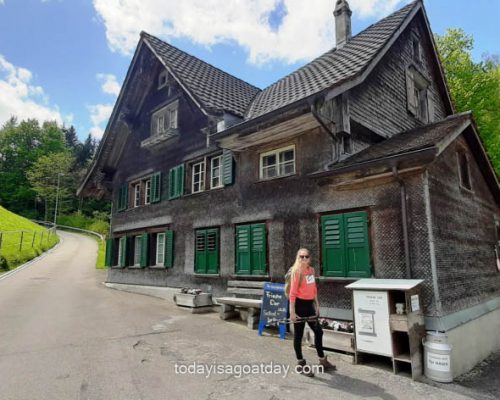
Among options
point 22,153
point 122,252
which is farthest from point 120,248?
point 22,153

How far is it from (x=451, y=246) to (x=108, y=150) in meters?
16.0

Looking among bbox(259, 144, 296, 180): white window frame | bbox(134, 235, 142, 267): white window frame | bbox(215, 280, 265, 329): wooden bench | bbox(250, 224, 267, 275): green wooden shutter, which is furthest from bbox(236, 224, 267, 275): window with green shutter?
bbox(134, 235, 142, 267): white window frame

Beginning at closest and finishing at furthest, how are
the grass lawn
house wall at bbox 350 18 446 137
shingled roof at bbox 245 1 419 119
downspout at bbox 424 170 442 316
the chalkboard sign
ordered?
downspout at bbox 424 170 442 316
the chalkboard sign
shingled roof at bbox 245 1 419 119
house wall at bbox 350 18 446 137
the grass lawn

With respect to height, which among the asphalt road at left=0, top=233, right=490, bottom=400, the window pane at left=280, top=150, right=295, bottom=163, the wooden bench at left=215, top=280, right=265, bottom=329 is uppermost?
the window pane at left=280, top=150, right=295, bottom=163

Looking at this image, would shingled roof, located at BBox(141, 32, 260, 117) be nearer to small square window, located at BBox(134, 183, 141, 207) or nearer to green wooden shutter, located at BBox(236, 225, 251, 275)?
green wooden shutter, located at BBox(236, 225, 251, 275)

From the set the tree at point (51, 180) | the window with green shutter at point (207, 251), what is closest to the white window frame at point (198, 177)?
the window with green shutter at point (207, 251)

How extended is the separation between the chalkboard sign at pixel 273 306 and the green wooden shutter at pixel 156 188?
27.2 feet

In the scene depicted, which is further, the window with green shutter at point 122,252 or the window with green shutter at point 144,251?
the window with green shutter at point 122,252

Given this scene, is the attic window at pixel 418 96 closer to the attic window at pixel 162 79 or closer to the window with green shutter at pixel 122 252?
the attic window at pixel 162 79

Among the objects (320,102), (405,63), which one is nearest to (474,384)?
(320,102)

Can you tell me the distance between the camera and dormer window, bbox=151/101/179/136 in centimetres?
1400

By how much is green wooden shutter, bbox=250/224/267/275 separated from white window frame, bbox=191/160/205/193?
3.35 m

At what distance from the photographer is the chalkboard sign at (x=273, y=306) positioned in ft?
26.6

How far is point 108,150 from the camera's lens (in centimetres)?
1798
